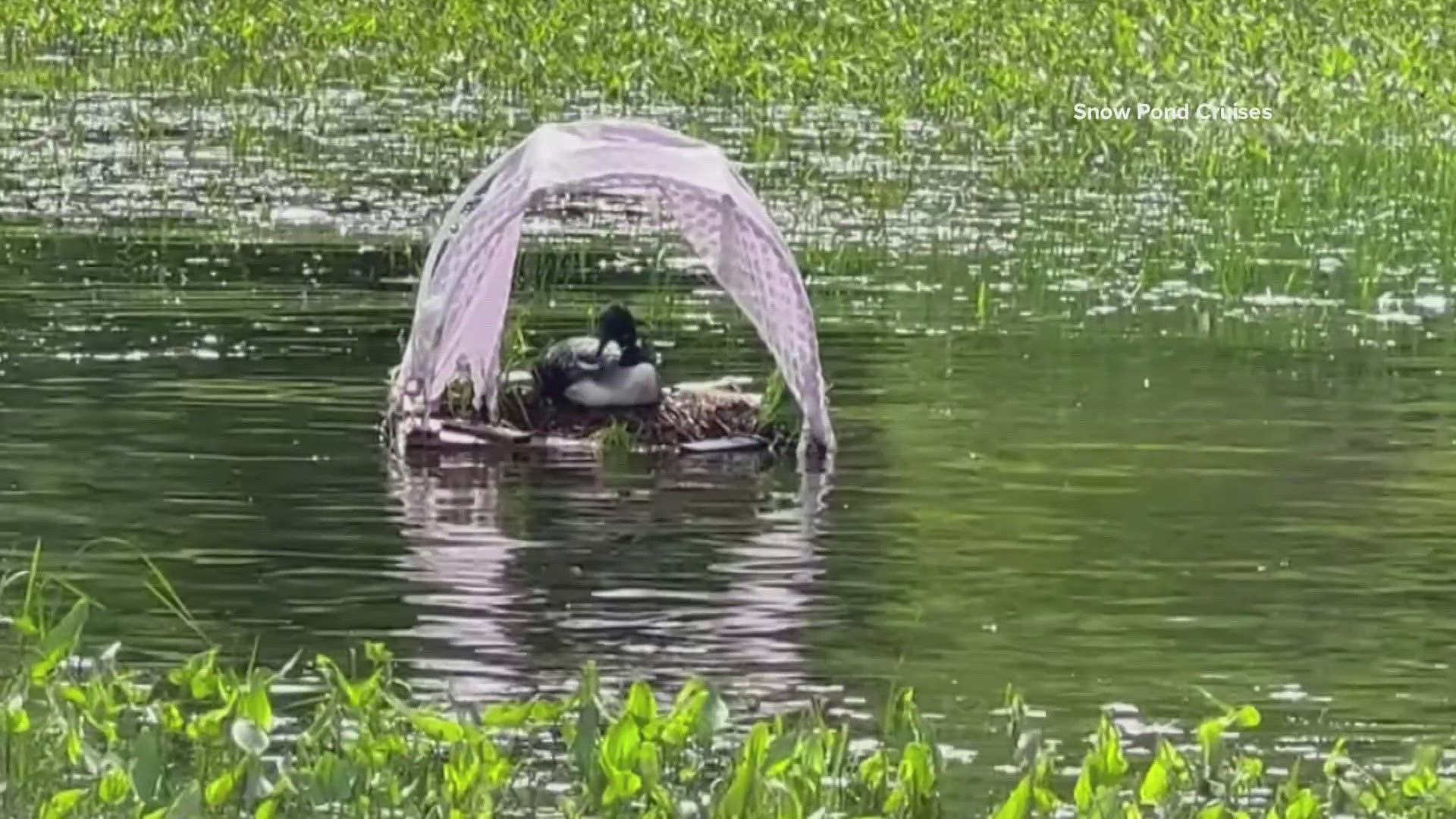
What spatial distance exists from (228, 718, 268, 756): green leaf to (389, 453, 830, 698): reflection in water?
337cm

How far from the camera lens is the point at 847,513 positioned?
14625 millimetres

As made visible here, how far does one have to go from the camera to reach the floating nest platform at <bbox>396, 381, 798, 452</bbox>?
52.4 feet

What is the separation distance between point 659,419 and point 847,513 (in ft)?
5.53

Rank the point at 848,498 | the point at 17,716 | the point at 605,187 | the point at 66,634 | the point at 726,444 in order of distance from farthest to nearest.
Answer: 1. the point at 605,187
2. the point at 726,444
3. the point at 848,498
4. the point at 66,634
5. the point at 17,716

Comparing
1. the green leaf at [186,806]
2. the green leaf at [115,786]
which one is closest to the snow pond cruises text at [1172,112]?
the green leaf at [115,786]

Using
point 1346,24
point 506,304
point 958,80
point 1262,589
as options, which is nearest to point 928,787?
point 1262,589

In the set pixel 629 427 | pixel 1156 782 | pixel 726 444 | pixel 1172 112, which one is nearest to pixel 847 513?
pixel 726 444

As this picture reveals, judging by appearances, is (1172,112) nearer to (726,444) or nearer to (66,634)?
(726,444)

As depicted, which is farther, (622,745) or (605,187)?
(605,187)

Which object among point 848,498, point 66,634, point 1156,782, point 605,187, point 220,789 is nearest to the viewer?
point 220,789

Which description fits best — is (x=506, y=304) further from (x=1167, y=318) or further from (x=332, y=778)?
(x=332, y=778)

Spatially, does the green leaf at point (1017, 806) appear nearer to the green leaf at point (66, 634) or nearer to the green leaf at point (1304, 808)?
the green leaf at point (1304, 808)

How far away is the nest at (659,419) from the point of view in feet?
52.7

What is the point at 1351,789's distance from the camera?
831cm
